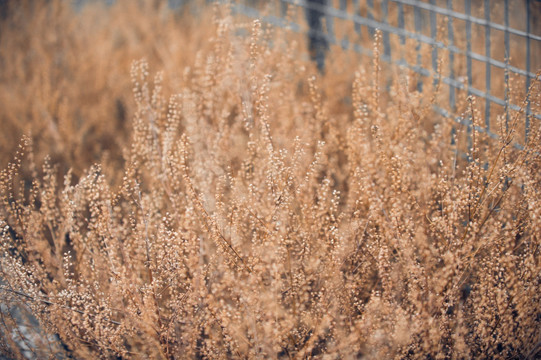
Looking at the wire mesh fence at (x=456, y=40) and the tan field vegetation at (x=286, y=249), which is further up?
the wire mesh fence at (x=456, y=40)

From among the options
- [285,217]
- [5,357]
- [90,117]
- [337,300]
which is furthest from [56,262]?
[90,117]

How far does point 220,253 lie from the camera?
1468 millimetres

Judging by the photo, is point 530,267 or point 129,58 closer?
point 530,267

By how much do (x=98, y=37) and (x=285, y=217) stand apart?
312 cm

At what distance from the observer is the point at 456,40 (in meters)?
2.37

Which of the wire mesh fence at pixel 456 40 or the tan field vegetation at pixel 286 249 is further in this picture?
the wire mesh fence at pixel 456 40

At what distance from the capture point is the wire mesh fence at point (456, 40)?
6.27ft

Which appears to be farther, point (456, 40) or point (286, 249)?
point (456, 40)

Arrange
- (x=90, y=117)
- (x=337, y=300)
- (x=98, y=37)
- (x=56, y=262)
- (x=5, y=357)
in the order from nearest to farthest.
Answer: (x=337, y=300), (x=5, y=357), (x=56, y=262), (x=90, y=117), (x=98, y=37)

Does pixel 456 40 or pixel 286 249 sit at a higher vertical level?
pixel 456 40

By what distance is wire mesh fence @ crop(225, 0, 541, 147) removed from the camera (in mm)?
1911

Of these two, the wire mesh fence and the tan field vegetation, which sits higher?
the wire mesh fence

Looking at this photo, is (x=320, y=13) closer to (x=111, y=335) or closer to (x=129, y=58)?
(x=129, y=58)

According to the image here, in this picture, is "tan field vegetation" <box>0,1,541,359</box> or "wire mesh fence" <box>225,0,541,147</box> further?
"wire mesh fence" <box>225,0,541,147</box>
